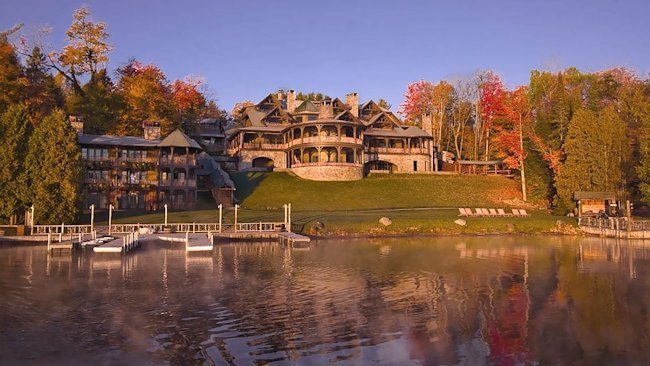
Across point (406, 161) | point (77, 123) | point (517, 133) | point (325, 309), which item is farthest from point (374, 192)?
point (325, 309)

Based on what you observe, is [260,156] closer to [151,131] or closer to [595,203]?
[151,131]

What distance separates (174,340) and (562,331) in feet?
36.5

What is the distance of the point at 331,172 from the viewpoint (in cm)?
6831

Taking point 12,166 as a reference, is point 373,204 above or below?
below

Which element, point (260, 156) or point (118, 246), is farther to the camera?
point (260, 156)

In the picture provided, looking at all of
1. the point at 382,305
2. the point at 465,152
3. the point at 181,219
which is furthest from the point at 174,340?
the point at 465,152

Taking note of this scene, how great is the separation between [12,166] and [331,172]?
3835 cm

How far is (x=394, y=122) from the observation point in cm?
8150

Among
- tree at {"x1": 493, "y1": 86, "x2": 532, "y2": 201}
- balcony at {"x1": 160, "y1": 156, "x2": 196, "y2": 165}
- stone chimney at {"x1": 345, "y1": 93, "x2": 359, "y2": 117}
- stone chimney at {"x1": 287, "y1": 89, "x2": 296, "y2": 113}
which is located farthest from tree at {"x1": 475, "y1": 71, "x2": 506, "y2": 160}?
balcony at {"x1": 160, "y1": 156, "x2": 196, "y2": 165}

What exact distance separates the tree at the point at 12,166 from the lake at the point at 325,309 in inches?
392

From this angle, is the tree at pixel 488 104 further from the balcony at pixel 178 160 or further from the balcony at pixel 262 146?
the balcony at pixel 178 160

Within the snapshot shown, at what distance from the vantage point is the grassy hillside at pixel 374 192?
5813cm

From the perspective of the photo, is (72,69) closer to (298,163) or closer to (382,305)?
(298,163)

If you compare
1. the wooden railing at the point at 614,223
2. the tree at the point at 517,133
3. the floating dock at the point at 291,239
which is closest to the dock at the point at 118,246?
the floating dock at the point at 291,239
